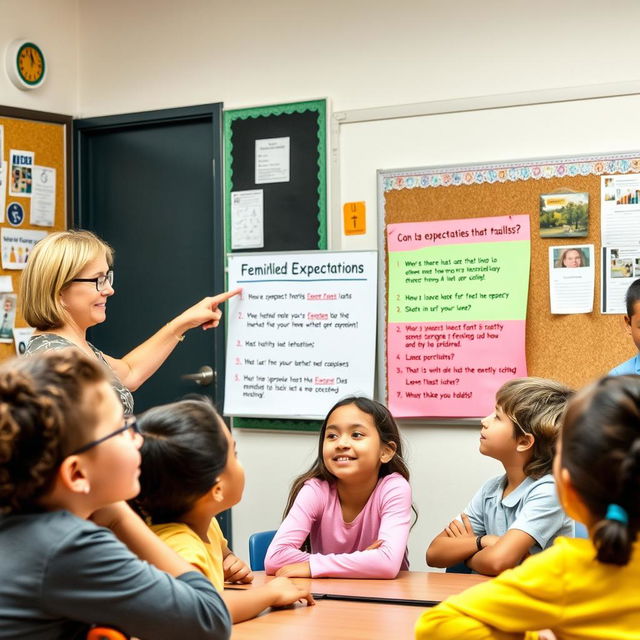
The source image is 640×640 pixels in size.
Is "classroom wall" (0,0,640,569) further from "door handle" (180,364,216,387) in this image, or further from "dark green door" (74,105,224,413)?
"door handle" (180,364,216,387)

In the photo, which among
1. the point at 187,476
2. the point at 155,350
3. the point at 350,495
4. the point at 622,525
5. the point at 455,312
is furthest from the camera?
the point at 455,312

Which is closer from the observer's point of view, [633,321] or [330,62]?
[633,321]

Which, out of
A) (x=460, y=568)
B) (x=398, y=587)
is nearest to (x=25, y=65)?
(x=460, y=568)

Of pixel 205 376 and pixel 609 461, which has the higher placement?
pixel 609 461

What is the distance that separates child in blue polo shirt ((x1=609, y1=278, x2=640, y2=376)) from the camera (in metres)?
2.95

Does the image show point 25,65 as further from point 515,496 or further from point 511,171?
point 515,496

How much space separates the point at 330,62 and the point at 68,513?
9.54ft

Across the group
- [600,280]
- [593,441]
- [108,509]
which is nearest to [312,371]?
[600,280]

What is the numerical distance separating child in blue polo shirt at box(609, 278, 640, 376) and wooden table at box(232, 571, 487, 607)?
1.07 m

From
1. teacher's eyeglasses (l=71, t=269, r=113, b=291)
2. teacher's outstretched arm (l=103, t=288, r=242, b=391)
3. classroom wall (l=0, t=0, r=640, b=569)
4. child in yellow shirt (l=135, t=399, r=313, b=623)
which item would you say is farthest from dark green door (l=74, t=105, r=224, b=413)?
child in yellow shirt (l=135, t=399, r=313, b=623)

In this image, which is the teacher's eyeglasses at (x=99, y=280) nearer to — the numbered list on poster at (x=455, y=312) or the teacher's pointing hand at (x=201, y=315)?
the teacher's pointing hand at (x=201, y=315)

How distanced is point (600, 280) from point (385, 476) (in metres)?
1.19

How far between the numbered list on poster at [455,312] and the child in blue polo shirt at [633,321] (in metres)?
0.46

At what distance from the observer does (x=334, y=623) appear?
176cm
